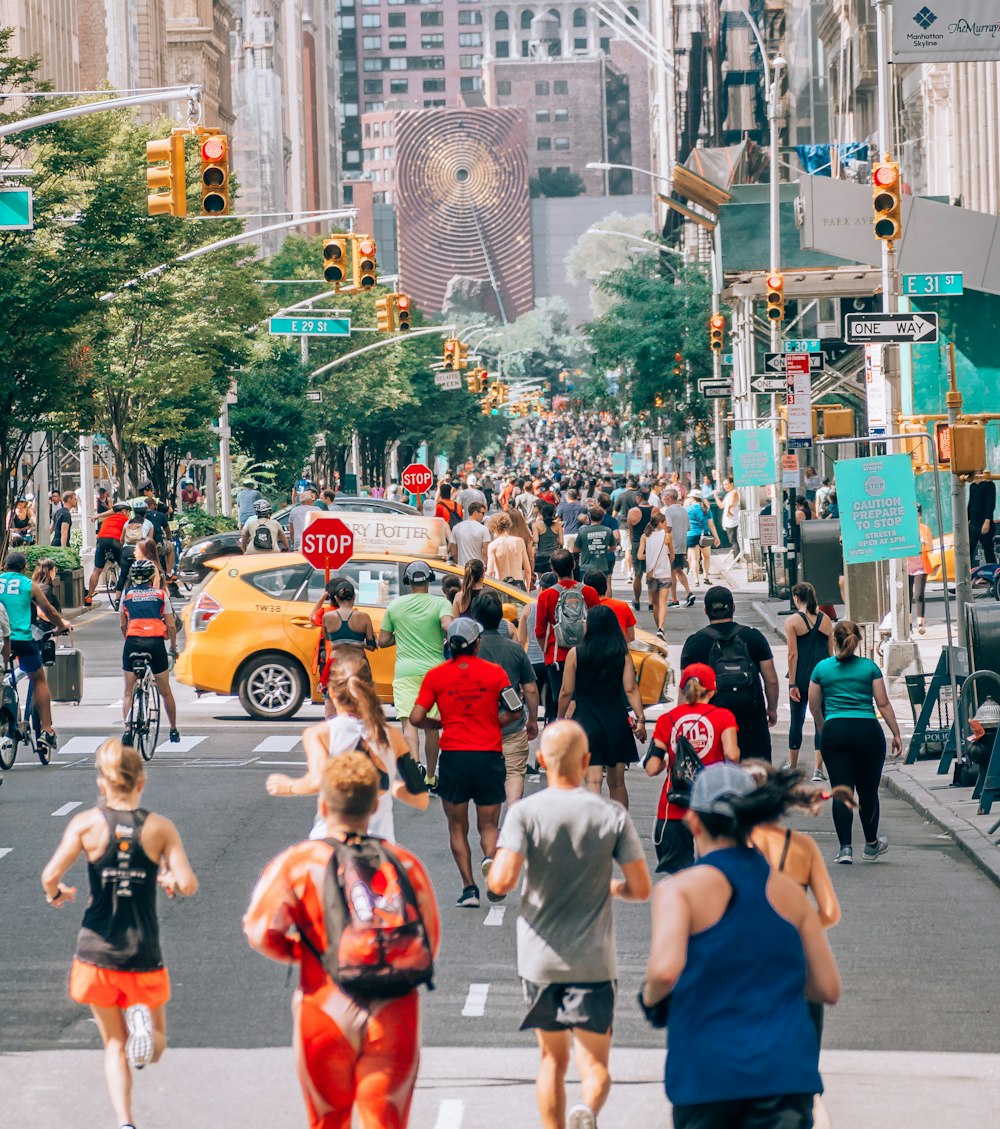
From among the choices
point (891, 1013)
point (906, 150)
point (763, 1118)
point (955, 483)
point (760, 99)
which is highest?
point (760, 99)

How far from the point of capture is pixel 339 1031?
609cm

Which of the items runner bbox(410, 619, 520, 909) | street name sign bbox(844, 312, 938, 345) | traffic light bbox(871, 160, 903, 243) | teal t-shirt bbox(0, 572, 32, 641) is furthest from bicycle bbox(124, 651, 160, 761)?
traffic light bbox(871, 160, 903, 243)

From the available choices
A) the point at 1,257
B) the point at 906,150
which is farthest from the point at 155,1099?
the point at 906,150

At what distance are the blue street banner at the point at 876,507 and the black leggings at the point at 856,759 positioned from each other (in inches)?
220

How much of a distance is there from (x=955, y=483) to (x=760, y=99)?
78029 mm

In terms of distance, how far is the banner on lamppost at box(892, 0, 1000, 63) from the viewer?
67.8ft

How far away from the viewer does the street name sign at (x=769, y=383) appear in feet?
110

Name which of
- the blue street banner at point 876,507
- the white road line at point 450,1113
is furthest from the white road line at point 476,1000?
the blue street banner at point 876,507

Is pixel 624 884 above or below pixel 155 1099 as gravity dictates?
above

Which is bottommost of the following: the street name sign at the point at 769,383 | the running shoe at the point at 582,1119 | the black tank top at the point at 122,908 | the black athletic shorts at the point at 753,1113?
the running shoe at the point at 582,1119

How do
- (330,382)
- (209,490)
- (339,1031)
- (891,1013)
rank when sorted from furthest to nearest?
(330,382), (209,490), (891,1013), (339,1031)

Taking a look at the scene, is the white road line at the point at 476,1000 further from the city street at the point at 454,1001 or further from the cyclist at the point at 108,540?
the cyclist at the point at 108,540

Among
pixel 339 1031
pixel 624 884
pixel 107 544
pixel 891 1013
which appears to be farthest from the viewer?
pixel 107 544

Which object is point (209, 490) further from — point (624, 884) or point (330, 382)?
point (624, 884)
